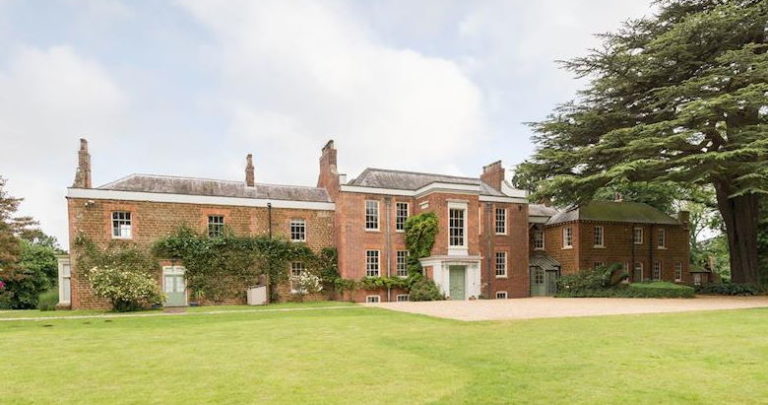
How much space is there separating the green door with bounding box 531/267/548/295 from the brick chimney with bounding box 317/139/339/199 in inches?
611

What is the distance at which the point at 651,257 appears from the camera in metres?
34.4

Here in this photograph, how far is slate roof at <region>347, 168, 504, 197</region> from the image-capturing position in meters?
28.7

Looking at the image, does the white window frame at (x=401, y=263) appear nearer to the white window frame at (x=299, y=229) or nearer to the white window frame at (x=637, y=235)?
the white window frame at (x=299, y=229)

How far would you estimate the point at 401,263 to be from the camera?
28.0 m

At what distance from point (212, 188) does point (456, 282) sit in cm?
1531

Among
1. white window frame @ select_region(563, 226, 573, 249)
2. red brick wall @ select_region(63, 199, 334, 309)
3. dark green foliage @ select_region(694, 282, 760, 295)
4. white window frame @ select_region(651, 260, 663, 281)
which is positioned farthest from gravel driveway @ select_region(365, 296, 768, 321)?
white window frame @ select_region(651, 260, 663, 281)

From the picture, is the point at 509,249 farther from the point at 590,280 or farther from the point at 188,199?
the point at 188,199

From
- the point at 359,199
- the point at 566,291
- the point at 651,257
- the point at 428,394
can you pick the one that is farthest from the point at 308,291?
the point at 651,257

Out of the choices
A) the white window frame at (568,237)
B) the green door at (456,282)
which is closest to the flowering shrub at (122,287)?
the green door at (456,282)

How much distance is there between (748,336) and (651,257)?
1052 inches

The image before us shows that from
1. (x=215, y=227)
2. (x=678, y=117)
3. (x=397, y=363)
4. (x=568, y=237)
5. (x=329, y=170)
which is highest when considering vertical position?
(x=678, y=117)

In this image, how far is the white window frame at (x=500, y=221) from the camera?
98.3 ft

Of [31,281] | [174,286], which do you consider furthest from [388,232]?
[31,281]

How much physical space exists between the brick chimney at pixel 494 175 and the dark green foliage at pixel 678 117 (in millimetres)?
2090
